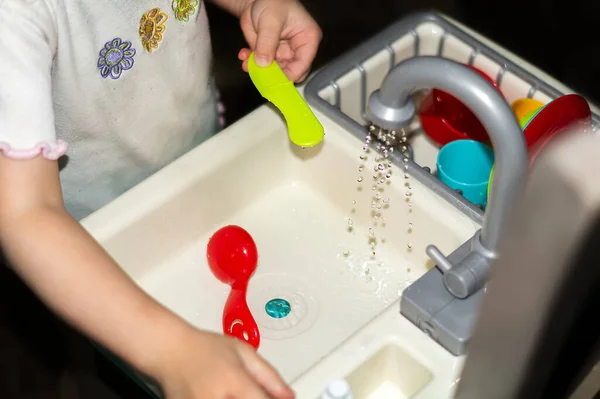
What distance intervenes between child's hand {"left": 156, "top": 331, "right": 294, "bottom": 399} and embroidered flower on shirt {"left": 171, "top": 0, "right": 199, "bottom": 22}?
1.31 ft

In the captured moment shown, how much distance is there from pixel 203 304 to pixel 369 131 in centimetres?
25

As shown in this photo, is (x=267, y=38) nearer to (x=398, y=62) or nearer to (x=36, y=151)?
(x=398, y=62)

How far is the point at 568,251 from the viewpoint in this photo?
1.07 ft

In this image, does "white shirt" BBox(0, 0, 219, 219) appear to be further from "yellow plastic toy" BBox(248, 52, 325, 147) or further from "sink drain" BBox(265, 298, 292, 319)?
"sink drain" BBox(265, 298, 292, 319)

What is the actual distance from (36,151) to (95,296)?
0.13 metres

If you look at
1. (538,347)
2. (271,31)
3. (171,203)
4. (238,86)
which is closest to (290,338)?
(171,203)

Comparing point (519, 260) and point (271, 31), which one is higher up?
point (519, 260)

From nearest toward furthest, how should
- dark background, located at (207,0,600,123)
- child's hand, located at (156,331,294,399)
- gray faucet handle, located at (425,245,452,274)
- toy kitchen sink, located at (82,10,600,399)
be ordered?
child's hand, located at (156,331,294,399) → gray faucet handle, located at (425,245,452,274) → toy kitchen sink, located at (82,10,600,399) → dark background, located at (207,0,600,123)

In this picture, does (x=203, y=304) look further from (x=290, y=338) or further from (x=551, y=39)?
(x=551, y=39)

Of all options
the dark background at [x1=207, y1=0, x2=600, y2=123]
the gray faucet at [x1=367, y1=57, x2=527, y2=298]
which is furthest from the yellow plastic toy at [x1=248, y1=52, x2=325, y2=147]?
the dark background at [x1=207, y1=0, x2=600, y2=123]

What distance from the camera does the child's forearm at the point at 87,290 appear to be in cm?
63

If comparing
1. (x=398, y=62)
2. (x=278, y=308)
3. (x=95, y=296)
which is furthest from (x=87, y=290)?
(x=398, y=62)

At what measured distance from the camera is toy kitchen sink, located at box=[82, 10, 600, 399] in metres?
0.79

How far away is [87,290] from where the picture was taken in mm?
641
